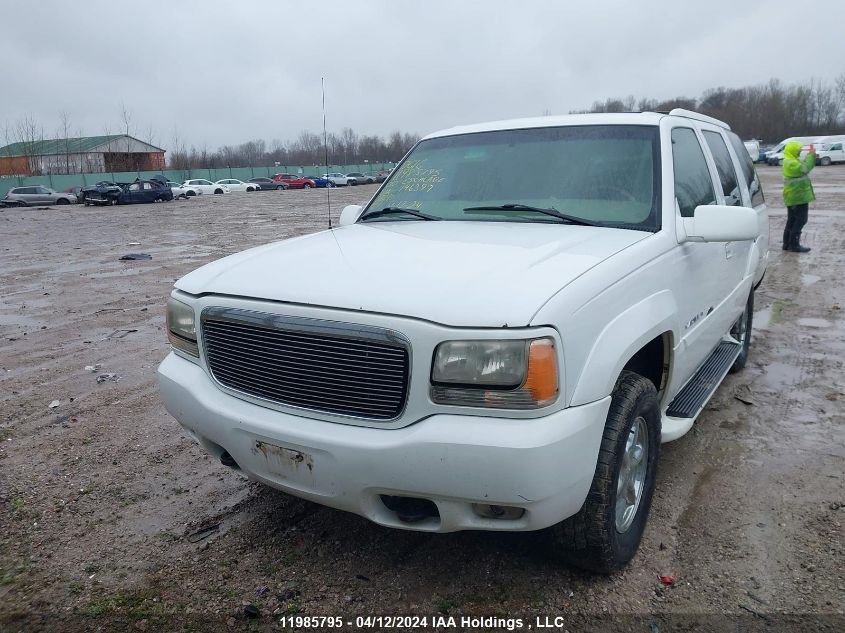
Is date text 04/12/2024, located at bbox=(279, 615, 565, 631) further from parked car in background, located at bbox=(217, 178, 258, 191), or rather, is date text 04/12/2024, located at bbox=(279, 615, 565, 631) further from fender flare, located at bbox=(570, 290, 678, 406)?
parked car in background, located at bbox=(217, 178, 258, 191)

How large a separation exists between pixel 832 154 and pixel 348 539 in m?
49.8

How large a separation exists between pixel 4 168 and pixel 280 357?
81.0 m

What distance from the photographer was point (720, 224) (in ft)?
10.00

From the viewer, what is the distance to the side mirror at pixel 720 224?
9.98ft

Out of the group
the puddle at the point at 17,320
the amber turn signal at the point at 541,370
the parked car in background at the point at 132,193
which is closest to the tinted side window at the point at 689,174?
the amber turn signal at the point at 541,370

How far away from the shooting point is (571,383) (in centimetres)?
222

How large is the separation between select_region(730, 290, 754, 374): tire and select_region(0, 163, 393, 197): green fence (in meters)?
36.2

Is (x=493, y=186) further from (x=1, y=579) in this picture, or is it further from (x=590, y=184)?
(x=1, y=579)

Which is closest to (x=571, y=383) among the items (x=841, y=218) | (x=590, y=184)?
(x=590, y=184)

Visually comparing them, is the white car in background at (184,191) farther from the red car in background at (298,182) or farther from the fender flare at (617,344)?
the fender flare at (617,344)

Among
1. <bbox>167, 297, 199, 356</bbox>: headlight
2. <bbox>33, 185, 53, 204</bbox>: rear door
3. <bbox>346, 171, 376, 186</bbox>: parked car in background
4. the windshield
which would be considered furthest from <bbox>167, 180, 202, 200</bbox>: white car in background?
<bbox>167, 297, 199, 356</bbox>: headlight

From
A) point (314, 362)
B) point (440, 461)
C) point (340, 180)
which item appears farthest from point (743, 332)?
point (340, 180)

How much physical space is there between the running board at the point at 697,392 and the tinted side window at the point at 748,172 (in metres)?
1.42

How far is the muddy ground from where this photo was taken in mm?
2533
